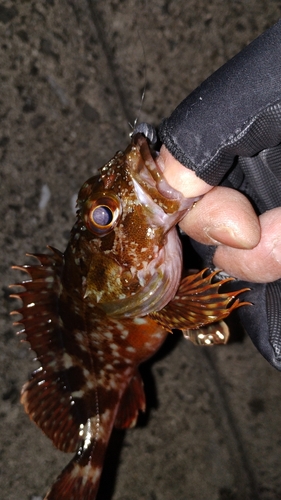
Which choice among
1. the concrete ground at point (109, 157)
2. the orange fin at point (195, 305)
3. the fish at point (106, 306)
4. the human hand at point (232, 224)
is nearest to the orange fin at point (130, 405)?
the fish at point (106, 306)

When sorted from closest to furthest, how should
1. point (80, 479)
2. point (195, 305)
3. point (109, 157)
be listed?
point (195, 305)
point (80, 479)
point (109, 157)

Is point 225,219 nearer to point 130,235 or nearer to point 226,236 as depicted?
point 226,236

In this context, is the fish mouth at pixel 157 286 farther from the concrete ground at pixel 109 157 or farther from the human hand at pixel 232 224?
the concrete ground at pixel 109 157

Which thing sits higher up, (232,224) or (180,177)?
(180,177)

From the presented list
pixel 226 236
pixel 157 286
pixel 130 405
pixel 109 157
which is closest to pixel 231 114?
pixel 226 236

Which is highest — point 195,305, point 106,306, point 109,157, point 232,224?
point 109,157

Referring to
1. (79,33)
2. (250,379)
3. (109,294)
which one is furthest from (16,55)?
(250,379)

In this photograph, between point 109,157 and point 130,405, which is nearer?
point 130,405

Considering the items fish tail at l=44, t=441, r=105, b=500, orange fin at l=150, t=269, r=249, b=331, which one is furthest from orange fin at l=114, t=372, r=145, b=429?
orange fin at l=150, t=269, r=249, b=331
